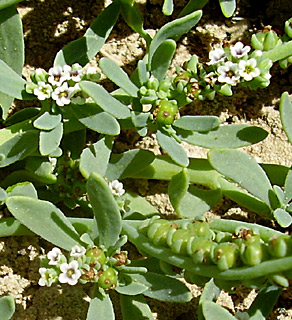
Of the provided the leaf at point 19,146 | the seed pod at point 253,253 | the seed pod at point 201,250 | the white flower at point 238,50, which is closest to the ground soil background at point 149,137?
the leaf at point 19,146

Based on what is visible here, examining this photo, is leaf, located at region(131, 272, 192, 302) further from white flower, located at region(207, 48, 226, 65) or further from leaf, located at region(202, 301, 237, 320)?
white flower, located at region(207, 48, 226, 65)

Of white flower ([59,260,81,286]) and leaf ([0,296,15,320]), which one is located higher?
white flower ([59,260,81,286])

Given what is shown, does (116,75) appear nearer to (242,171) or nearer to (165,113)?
(165,113)

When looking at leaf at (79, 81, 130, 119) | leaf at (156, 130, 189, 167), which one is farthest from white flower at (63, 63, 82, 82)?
leaf at (156, 130, 189, 167)

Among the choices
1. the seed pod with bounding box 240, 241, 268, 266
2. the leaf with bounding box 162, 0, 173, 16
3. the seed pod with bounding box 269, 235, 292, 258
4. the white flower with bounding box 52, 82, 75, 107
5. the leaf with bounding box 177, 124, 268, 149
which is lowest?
the leaf with bounding box 177, 124, 268, 149

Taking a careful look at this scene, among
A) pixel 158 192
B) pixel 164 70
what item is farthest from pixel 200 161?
pixel 164 70

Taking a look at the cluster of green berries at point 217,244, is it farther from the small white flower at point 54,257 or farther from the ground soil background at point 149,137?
the ground soil background at point 149,137
